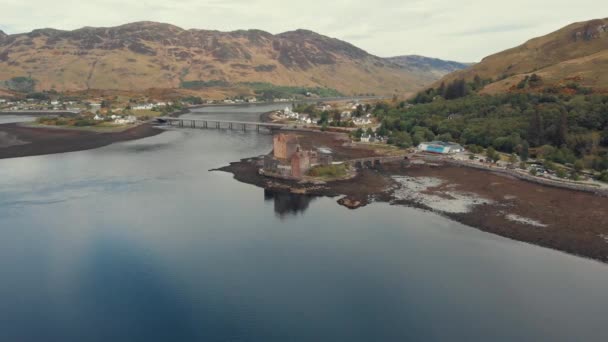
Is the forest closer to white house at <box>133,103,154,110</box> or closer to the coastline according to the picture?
the coastline

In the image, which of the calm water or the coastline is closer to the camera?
the calm water

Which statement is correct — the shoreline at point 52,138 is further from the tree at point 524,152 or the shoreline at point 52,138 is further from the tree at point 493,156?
the tree at point 524,152

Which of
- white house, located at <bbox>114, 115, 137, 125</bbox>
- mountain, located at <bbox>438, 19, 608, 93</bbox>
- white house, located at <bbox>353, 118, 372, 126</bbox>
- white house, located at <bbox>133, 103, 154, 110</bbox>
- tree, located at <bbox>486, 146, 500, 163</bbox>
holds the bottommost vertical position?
tree, located at <bbox>486, 146, 500, 163</bbox>

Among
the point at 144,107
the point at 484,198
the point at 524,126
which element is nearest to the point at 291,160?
the point at 484,198

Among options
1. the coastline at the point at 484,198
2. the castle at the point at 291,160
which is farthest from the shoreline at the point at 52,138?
the castle at the point at 291,160

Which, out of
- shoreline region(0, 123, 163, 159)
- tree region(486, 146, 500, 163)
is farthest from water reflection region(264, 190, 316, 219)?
shoreline region(0, 123, 163, 159)

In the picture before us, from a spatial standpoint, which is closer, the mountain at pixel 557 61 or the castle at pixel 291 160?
the castle at pixel 291 160
